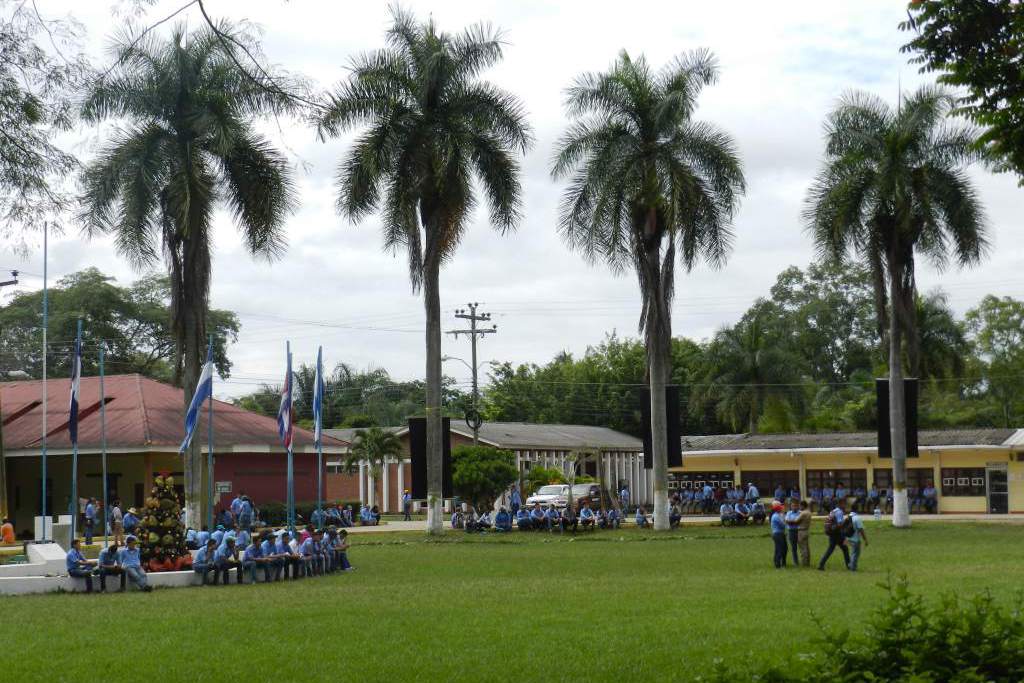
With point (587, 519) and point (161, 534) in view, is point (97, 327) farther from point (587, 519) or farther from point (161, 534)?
point (161, 534)

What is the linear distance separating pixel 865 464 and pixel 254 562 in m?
34.4

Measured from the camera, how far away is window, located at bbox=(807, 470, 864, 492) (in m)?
53.3

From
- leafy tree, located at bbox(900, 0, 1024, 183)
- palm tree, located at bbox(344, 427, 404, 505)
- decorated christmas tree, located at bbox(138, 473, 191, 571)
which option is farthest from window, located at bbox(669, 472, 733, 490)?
leafy tree, located at bbox(900, 0, 1024, 183)

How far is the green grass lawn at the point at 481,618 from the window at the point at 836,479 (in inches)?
993

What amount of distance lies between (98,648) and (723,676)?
8.59m

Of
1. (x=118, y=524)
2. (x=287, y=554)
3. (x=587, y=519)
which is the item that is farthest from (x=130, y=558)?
(x=587, y=519)

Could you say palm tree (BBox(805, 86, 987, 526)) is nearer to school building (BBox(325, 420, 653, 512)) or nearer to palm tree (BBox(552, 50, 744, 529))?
palm tree (BBox(552, 50, 744, 529))

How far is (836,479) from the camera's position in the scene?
177 ft

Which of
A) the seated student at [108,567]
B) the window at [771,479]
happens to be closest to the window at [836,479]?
the window at [771,479]

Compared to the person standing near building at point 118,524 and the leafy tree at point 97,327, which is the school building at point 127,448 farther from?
the leafy tree at point 97,327

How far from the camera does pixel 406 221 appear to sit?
125ft

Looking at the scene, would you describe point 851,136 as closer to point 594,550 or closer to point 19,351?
point 594,550

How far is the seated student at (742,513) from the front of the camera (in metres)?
42.5

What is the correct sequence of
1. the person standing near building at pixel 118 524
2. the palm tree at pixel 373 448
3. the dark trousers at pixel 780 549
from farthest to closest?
1. the palm tree at pixel 373 448
2. the person standing near building at pixel 118 524
3. the dark trousers at pixel 780 549
